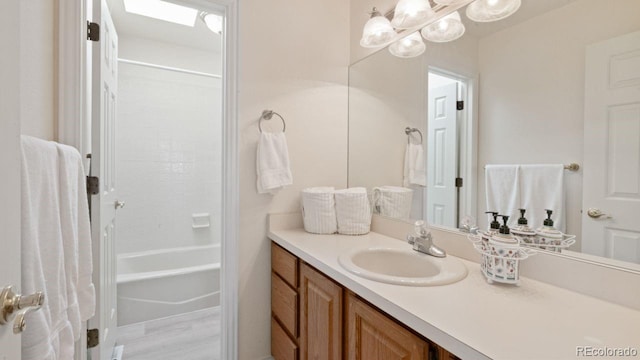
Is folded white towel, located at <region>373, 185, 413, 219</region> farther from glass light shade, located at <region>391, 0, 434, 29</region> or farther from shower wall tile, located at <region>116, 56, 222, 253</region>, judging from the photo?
shower wall tile, located at <region>116, 56, 222, 253</region>

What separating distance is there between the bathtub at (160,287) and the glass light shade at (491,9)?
8.07 feet

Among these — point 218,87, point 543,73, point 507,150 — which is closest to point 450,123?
point 507,150

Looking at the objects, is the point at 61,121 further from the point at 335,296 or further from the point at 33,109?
the point at 335,296

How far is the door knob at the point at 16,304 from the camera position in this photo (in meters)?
0.45

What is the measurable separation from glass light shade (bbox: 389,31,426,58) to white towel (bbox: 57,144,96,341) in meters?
1.52

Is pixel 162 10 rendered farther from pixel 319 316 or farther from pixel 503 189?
pixel 503 189

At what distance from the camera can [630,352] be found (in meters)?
0.59

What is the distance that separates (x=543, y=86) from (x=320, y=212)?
1.12 metres

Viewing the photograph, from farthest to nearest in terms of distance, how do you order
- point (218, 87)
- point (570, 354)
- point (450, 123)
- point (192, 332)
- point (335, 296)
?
point (218, 87)
point (192, 332)
point (450, 123)
point (335, 296)
point (570, 354)

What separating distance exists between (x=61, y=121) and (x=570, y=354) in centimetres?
172

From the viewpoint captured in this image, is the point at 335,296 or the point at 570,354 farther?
the point at 335,296

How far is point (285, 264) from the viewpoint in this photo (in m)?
1.53

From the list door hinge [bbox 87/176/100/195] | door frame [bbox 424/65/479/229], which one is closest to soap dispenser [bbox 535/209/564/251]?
door frame [bbox 424/65/479/229]
